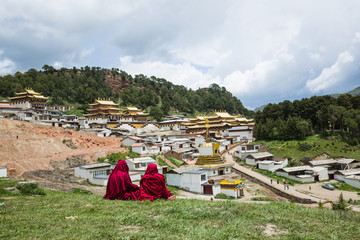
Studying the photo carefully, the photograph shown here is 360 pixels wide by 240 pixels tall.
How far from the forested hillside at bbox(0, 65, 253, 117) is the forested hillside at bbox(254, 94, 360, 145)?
114ft

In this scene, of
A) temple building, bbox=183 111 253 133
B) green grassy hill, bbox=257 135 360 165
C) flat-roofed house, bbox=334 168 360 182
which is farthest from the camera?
temple building, bbox=183 111 253 133

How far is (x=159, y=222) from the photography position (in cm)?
768

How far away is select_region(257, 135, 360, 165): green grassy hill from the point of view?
3731 cm

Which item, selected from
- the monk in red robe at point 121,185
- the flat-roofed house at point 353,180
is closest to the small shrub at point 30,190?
the monk in red robe at point 121,185

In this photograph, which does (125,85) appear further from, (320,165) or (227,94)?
(320,165)

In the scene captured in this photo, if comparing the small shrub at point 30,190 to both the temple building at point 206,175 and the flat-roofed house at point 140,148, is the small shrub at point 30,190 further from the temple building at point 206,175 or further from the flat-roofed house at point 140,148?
the flat-roofed house at point 140,148

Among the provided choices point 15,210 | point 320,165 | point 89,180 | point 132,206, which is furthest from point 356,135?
point 15,210

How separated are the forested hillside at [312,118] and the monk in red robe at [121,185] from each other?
39624 mm

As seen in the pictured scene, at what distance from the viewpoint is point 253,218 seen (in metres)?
8.58

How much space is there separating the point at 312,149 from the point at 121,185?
35.9m

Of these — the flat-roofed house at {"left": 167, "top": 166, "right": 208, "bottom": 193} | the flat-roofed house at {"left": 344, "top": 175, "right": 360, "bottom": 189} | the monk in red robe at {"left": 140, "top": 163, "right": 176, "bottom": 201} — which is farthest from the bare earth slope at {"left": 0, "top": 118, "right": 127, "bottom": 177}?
the flat-roofed house at {"left": 344, "top": 175, "right": 360, "bottom": 189}

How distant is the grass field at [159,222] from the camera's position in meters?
6.70

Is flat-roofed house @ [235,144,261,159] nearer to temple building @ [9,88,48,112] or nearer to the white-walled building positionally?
the white-walled building

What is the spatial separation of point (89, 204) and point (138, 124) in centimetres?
5250
